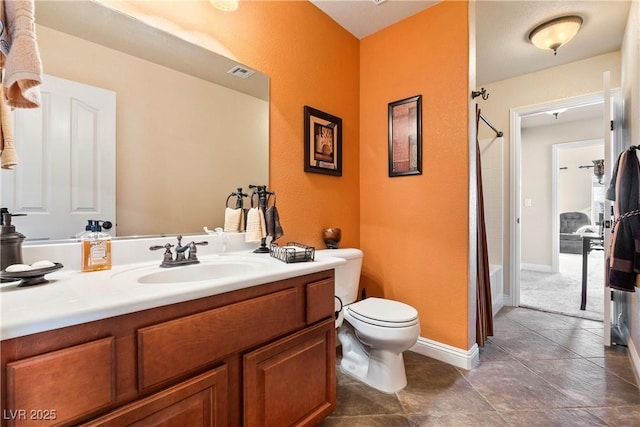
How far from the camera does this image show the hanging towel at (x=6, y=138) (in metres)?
0.87

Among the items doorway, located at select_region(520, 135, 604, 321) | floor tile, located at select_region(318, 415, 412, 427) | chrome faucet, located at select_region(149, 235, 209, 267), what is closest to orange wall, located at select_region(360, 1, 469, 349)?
floor tile, located at select_region(318, 415, 412, 427)

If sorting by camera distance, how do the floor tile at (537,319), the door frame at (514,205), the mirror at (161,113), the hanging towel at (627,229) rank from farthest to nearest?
the door frame at (514,205) < the floor tile at (537,319) < the hanging towel at (627,229) < the mirror at (161,113)

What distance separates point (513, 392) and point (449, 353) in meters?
0.40

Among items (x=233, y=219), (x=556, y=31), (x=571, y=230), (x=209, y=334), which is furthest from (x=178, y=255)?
(x=571, y=230)

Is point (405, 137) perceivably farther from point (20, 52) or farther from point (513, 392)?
point (20, 52)

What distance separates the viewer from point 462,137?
1.90 metres

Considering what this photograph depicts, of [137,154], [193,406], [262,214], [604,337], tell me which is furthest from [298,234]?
[604,337]

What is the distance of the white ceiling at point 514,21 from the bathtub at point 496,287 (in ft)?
7.11

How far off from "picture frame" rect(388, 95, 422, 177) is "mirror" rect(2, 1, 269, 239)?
3.60ft

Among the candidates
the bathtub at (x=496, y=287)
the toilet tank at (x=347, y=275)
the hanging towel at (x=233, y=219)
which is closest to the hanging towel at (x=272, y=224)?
the hanging towel at (x=233, y=219)

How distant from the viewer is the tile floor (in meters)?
1.42

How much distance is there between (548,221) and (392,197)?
4220 millimetres

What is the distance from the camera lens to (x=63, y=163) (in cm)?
109

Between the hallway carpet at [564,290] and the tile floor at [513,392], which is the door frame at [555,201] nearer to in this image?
the hallway carpet at [564,290]
